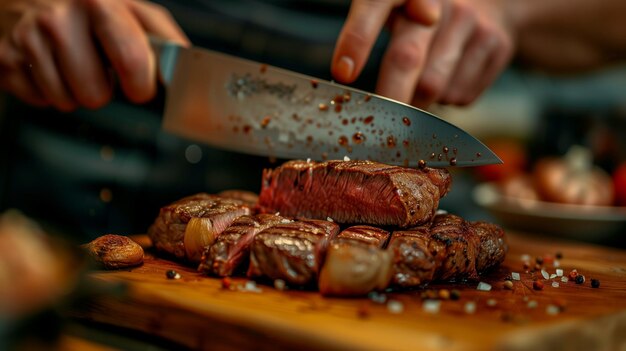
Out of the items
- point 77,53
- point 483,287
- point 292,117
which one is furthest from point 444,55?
point 77,53

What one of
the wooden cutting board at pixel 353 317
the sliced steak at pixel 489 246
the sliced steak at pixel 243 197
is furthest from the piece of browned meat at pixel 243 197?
the sliced steak at pixel 489 246

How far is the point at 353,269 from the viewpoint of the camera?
178 cm

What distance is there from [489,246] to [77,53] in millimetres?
2183

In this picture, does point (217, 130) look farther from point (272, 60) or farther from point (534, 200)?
point (534, 200)

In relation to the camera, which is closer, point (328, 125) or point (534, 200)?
point (328, 125)

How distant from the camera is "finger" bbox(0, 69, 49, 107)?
10.0 ft

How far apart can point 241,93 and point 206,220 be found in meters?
0.79

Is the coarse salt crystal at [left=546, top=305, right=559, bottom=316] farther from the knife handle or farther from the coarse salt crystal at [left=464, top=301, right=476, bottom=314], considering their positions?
the knife handle

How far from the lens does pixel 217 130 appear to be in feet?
9.37

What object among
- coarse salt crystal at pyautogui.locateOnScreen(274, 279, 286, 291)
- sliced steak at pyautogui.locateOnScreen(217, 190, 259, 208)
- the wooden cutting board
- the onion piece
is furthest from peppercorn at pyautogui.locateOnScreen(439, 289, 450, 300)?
sliced steak at pyautogui.locateOnScreen(217, 190, 259, 208)

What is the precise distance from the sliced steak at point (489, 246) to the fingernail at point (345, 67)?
3.01ft

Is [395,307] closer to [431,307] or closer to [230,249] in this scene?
[431,307]

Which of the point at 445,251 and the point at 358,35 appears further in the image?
the point at 358,35

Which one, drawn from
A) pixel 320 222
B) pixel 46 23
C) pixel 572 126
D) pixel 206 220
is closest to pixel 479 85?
pixel 320 222
